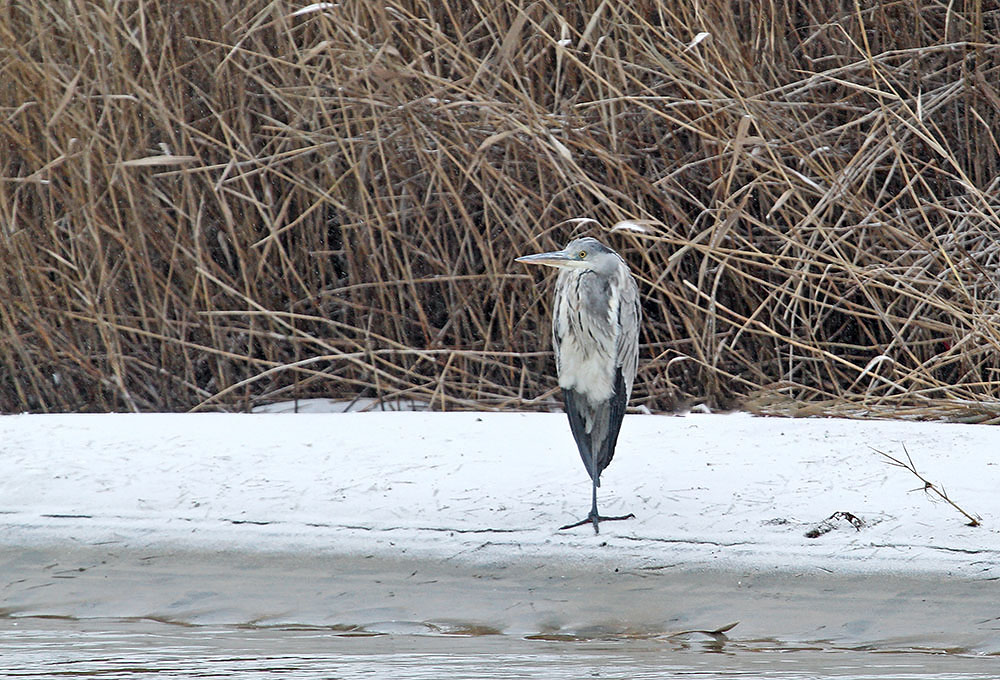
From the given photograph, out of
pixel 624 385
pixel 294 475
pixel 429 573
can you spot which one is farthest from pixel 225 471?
pixel 624 385

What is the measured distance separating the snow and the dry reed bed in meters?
0.81

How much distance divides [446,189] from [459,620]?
219cm

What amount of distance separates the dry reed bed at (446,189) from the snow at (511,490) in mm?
809

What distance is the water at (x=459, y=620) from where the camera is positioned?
2156 millimetres

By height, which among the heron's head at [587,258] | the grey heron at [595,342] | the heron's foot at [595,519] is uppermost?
the heron's head at [587,258]

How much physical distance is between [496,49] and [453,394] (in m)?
1.16

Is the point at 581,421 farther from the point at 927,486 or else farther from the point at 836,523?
the point at 927,486

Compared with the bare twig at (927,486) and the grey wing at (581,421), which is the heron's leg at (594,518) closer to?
the grey wing at (581,421)

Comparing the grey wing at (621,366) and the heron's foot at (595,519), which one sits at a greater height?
the grey wing at (621,366)

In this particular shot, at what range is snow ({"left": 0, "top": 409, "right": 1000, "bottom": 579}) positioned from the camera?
103 inches

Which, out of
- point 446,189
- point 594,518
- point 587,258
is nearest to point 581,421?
point 594,518

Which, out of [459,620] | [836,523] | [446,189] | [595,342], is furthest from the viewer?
[446,189]

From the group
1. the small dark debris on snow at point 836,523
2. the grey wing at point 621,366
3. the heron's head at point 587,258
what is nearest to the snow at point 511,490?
the small dark debris on snow at point 836,523

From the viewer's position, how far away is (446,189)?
436 centimetres
